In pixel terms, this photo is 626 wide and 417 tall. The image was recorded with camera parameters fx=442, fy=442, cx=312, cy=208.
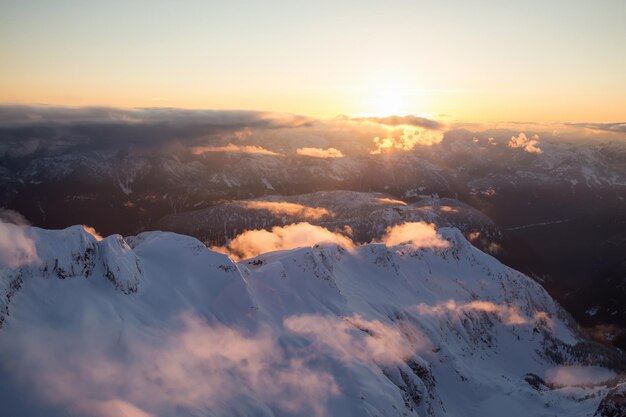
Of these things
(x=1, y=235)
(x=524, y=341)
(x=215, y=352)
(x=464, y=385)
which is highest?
(x=1, y=235)

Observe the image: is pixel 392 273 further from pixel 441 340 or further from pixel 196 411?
pixel 196 411

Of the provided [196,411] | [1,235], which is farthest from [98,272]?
[196,411]

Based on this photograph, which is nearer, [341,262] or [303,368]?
[303,368]

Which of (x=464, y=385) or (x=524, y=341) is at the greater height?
(x=464, y=385)

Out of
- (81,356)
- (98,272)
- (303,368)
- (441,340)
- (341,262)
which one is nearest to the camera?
(81,356)

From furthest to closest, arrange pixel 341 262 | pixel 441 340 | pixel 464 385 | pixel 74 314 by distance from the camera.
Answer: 1. pixel 341 262
2. pixel 441 340
3. pixel 464 385
4. pixel 74 314

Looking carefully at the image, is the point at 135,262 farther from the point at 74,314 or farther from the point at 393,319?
the point at 393,319

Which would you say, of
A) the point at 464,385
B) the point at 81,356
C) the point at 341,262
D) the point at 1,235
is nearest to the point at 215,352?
the point at 81,356
